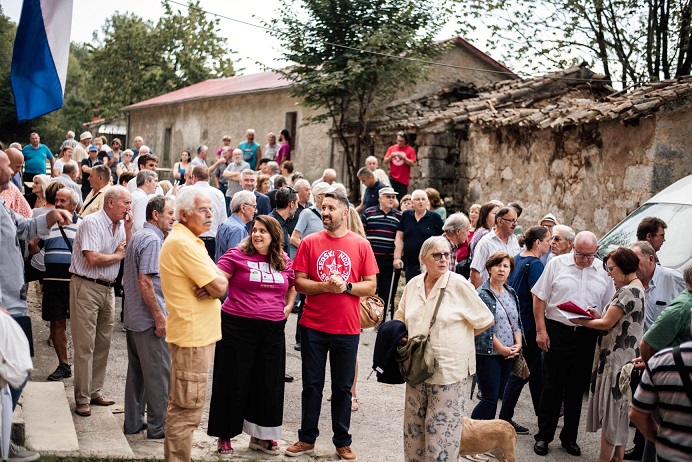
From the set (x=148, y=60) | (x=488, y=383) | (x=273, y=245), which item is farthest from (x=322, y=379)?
(x=148, y=60)

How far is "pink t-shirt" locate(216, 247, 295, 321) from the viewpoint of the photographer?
646 cm

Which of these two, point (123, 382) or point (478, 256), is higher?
point (478, 256)

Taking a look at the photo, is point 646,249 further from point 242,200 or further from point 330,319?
point 242,200

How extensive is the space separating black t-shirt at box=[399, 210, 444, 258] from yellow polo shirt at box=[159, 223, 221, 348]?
5706mm

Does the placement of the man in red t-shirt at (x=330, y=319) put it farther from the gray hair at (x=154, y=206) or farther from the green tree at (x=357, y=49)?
the green tree at (x=357, y=49)

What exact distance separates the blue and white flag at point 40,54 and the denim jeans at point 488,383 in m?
4.21

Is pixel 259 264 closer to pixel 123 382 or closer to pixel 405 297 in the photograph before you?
pixel 405 297

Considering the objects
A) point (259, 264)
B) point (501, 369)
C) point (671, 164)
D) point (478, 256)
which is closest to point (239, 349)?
point (259, 264)

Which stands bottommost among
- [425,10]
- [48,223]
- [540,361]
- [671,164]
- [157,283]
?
[540,361]

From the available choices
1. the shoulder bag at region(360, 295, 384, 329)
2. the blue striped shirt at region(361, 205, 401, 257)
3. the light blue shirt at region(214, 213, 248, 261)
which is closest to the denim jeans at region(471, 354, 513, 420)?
the shoulder bag at region(360, 295, 384, 329)

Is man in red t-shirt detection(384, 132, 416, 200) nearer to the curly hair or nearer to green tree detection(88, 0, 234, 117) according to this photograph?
the curly hair

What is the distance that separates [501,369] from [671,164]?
28.1 feet

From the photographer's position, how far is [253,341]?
6.51m

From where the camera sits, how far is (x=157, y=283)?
22.1 feet
